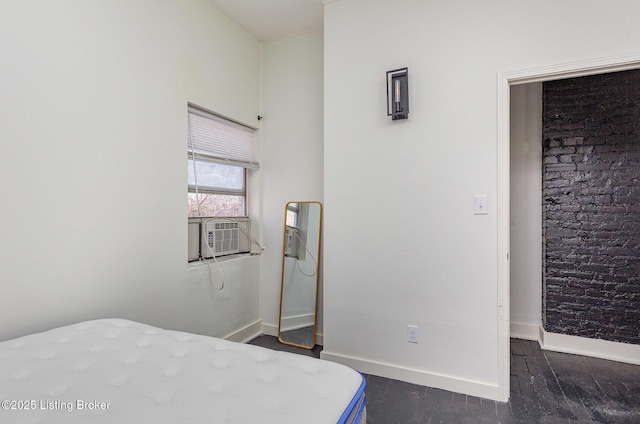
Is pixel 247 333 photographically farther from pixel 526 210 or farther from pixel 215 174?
pixel 526 210

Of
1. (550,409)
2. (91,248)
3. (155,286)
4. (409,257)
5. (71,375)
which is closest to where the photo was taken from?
(71,375)

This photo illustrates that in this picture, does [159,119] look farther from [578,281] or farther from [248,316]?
[578,281]

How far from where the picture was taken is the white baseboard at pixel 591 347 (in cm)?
253

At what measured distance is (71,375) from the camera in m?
1.09

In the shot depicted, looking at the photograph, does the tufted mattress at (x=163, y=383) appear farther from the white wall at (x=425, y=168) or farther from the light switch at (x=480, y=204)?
the light switch at (x=480, y=204)

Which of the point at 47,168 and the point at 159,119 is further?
the point at 159,119

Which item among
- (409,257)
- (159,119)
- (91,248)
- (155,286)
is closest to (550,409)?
(409,257)

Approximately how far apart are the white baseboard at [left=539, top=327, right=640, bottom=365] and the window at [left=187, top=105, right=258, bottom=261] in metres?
2.79

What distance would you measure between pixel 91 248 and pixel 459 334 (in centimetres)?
226

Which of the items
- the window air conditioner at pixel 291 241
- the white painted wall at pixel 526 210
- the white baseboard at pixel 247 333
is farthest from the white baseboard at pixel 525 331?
the white baseboard at pixel 247 333

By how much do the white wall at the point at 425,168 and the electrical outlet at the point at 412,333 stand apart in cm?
3

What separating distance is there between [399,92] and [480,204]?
0.91 meters

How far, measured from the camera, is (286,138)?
309 cm

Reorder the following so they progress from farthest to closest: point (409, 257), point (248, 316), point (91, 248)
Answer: point (248, 316) < point (409, 257) < point (91, 248)
